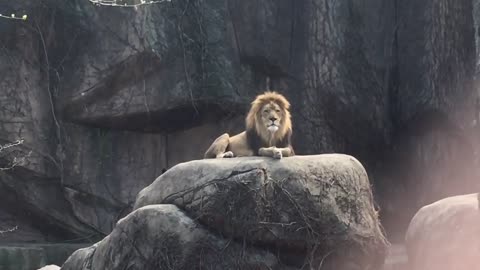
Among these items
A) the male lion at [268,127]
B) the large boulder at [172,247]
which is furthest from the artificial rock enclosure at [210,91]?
the large boulder at [172,247]

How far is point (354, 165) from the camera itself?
22.4 ft

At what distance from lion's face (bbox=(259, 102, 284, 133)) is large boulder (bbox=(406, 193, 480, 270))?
1.96 meters

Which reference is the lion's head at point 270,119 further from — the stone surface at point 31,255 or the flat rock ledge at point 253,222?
the stone surface at point 31,255

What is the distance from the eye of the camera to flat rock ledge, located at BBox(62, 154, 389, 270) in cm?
620

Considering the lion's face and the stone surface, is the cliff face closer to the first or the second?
the stone surface

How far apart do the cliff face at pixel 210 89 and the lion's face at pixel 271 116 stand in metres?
4.09

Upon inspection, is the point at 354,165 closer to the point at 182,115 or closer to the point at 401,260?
the point at 401,260

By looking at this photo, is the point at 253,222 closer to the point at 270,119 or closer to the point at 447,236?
the point at 270,119

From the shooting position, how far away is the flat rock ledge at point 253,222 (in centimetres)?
620

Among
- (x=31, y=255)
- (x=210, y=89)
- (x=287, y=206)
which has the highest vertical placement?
(x=210, y=89)

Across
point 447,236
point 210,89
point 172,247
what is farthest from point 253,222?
point 210,89

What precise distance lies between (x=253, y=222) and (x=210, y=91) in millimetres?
6379

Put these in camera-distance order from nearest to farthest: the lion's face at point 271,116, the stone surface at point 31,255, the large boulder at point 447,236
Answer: the large boulder at point 447,236 < the lion's face at point 271,116 < the stone surface at point 31,255

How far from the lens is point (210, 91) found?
40.5ft
